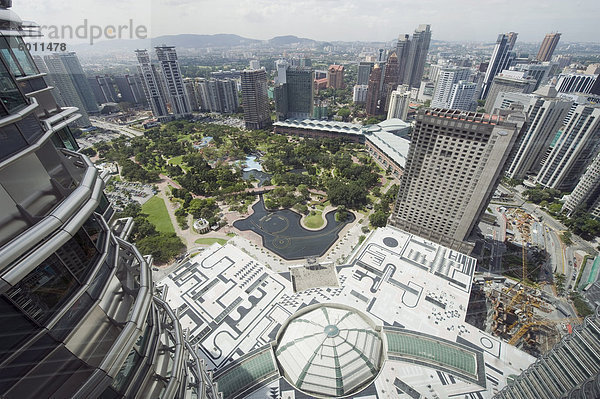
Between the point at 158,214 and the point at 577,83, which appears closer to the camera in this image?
the point at 158,214

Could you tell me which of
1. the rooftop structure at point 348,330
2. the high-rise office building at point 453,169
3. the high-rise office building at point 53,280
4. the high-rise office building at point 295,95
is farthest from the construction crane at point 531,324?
the high-rise office building at point 295,95

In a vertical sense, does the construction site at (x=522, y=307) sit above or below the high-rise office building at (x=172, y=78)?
below

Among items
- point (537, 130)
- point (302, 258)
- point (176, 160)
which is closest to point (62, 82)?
point (176, 160)

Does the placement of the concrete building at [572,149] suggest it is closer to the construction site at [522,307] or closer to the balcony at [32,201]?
the construction site at [522,307]

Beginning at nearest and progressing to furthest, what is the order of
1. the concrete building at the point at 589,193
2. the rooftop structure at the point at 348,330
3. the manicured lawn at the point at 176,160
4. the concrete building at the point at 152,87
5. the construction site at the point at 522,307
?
1. the rooftop structure at the point at 348,330
2. the construction site at the point at 522,307
3. the concrete building at the point at 589,193
4. the manicured lawn at the point at 176,160
5. the concrete building at the point at 152,87

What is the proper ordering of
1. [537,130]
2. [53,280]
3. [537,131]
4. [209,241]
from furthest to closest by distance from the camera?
[537,131] → [537,130] → [209,241] → [53,280]

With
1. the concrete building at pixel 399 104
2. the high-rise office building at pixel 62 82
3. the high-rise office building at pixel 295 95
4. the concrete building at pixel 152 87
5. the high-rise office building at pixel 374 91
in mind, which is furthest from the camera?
the high-rise office building at pixel 374 91

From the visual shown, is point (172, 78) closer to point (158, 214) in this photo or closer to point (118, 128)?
point (118, 128)
